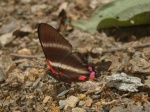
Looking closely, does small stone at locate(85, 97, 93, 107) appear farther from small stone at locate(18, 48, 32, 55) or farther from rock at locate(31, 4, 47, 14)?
rock at locate(31, 4, 47, 14)

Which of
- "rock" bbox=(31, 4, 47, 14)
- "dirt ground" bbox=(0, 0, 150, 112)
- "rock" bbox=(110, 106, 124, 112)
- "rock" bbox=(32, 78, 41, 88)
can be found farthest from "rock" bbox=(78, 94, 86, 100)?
"rock" bbox=(31, 4, 47, 14)

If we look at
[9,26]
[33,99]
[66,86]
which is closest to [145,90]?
[66,86]

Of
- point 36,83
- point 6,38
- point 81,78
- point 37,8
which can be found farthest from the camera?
point 37,8

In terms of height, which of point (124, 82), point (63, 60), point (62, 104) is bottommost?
point (62, 104)

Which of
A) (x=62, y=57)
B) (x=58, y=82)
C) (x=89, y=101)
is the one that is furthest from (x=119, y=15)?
(x=89, y=101)

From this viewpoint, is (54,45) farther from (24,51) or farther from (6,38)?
Answer: (6,38)

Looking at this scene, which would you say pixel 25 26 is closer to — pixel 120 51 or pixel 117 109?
pixel 120 51

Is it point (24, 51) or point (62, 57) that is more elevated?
point (62, 57)
